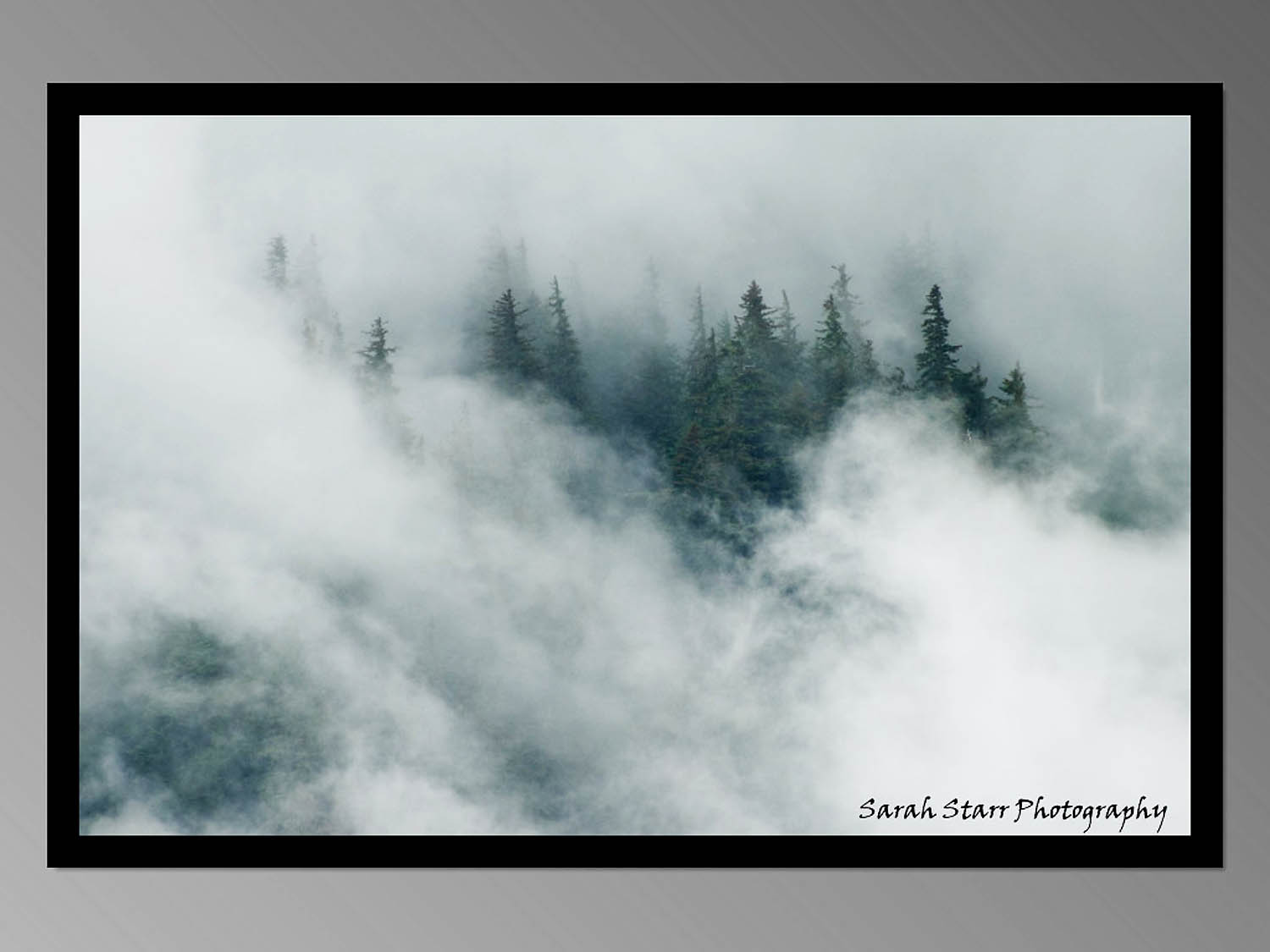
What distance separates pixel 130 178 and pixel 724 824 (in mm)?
1496

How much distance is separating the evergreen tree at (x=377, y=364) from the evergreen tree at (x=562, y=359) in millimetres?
271

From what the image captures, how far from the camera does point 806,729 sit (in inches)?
70.6

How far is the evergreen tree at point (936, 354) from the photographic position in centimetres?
182

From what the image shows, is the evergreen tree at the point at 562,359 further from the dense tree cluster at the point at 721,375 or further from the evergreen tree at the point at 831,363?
the evergreen tree at the point at 831,363

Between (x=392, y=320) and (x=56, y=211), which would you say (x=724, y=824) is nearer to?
(x=392, y=320)

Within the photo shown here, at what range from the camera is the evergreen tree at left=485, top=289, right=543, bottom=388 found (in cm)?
181

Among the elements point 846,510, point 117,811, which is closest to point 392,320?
point 846,510

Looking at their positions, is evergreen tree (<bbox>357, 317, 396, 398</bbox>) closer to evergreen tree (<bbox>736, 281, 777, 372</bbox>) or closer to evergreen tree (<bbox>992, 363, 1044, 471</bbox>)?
evergreen tree (<bbox>736, 281, 777, 372</bbox>)

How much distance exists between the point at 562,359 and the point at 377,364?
1.04 ft

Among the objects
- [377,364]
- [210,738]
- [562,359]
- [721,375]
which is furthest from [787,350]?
[210,738]

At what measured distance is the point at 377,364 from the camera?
1.81 metres

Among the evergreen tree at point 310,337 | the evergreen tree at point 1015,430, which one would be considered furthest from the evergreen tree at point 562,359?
the evergreen tree at point 1015,430

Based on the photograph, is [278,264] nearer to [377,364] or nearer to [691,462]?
[377,364]

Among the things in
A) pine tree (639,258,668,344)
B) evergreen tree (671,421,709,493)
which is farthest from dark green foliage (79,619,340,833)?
pine tree (639,258,668,344)
